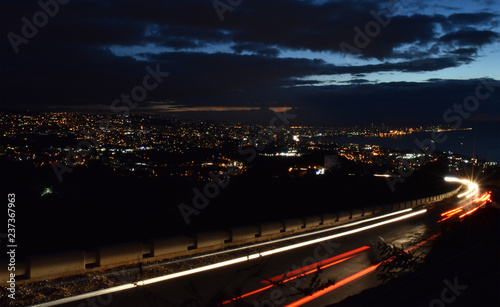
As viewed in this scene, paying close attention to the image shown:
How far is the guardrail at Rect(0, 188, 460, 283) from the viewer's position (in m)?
9.32

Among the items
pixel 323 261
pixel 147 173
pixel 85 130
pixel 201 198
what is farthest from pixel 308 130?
pixel 323 261

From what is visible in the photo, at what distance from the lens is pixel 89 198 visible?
50.6ft

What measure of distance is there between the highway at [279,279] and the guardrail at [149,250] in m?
1.05

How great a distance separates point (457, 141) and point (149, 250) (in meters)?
145

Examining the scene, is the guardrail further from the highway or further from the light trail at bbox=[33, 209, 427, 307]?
the light trail at bbox=[33, 209, 427, 307]

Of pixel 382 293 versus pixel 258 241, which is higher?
pixel 382 293

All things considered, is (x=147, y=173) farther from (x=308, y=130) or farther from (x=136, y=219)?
(x=308, y=130)

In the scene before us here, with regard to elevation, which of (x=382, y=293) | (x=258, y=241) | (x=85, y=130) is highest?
(x=85, y=130)

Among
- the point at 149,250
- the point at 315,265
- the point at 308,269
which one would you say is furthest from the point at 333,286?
the point at 149,250

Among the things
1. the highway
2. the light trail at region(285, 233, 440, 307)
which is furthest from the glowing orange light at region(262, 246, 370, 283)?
the light trail at region(285, 233, 440, 307)

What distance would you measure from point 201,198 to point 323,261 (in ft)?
24.0

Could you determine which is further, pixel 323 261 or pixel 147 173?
pixel 147 173

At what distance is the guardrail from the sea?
98394 millimetres

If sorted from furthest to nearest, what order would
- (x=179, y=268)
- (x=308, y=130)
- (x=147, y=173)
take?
(x=308, y=130) < (x=147, y=173) < (x=179, y=268)
